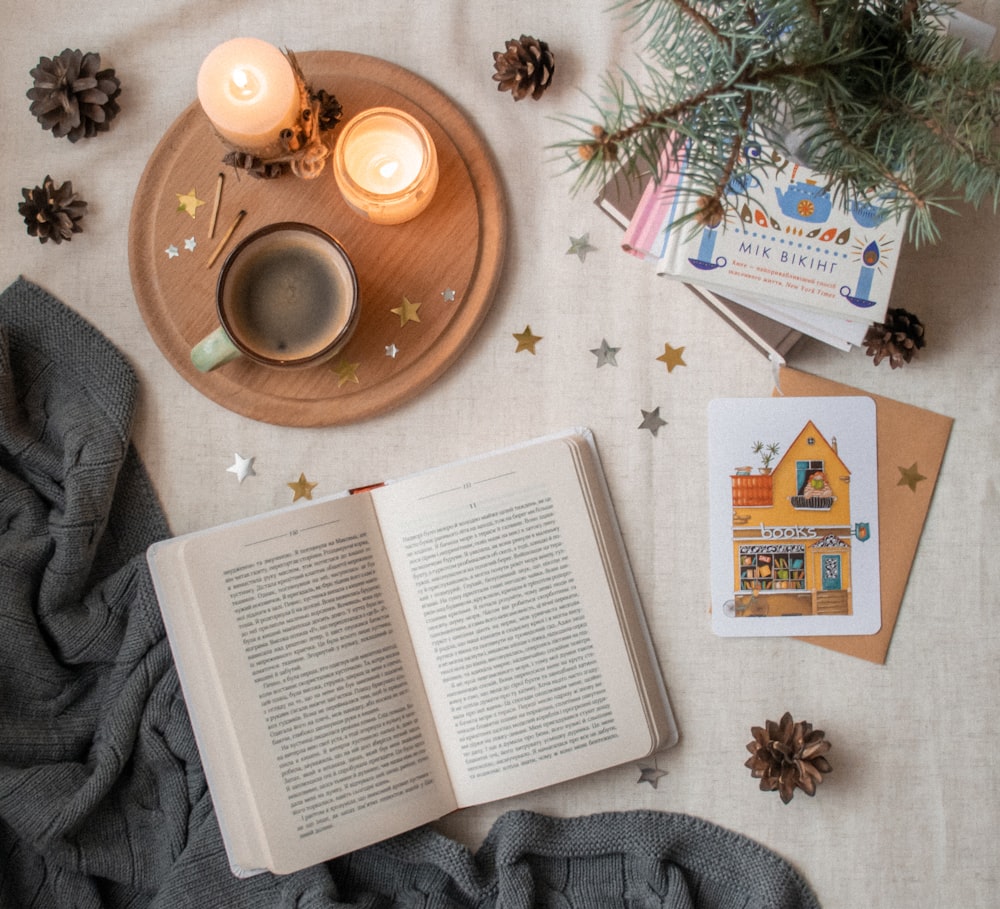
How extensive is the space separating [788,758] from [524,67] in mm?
686

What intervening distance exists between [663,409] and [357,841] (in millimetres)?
491

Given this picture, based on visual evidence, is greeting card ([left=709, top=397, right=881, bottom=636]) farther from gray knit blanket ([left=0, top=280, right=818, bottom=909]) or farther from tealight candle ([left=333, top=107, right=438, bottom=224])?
tealight candle ([left=333, top=107, right=438, bottom=224])

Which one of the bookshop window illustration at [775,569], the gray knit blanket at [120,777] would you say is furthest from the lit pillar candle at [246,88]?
the bookshop window illustration at [775,569]

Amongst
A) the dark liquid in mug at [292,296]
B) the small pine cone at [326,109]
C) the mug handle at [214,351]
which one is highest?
the small pine cone at [326,109]

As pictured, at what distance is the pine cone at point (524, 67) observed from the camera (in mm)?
876

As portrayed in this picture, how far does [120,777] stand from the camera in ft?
2.96

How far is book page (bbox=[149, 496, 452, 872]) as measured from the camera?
33.5 inches

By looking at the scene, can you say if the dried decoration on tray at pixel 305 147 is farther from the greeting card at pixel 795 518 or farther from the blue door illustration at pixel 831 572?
the blue door illustration at pixel 831 572

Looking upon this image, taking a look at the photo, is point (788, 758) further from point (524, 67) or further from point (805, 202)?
point (524, 67)

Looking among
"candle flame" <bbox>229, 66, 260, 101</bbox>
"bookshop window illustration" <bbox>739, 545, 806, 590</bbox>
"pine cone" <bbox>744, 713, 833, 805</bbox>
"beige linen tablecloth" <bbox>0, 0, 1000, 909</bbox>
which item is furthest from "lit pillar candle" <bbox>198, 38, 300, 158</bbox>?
"pine cone" <bbox>744, 713, 833, 805</bbox>

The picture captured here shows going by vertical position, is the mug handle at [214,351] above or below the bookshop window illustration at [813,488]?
above

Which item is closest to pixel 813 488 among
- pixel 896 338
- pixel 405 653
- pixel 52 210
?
pixel 896 338

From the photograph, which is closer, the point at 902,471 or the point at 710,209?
the point at 710,209

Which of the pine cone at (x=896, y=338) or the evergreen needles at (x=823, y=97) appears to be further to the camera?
the pine cone at (x=896, y=338)
